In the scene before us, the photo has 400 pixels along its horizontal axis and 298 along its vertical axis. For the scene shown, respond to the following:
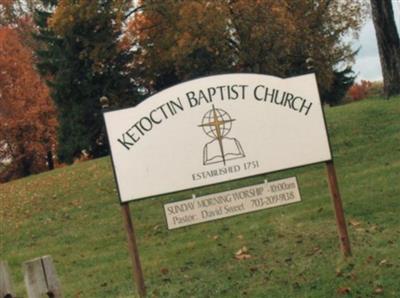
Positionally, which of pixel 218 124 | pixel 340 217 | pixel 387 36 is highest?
pixel 387 36

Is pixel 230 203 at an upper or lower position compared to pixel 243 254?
upper

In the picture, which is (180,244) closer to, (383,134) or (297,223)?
(297,223)

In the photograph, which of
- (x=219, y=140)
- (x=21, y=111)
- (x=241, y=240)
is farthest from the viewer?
(x=21, y=111)

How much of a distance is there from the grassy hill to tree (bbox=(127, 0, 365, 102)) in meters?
8.06

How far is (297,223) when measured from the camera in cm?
970

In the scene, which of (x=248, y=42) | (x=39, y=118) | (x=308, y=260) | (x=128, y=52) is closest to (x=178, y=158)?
(x=308, y=260)

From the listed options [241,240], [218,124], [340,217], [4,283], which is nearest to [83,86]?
[241,240]

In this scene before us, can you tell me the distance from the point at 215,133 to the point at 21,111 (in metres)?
33.7

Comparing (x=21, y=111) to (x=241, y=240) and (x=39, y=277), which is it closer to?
(x=241, y=240)

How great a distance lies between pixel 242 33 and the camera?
2489 centimetres

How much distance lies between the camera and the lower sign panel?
7.28 meters

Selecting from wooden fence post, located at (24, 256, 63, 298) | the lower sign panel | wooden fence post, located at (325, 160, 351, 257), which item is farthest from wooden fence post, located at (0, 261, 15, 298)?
wooden fence post, located at (325, 160, 351, 257)

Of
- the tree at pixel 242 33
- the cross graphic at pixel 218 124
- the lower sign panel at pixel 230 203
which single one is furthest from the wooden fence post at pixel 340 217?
the tree at pixel 242 33

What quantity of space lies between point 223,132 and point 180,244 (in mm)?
2923
